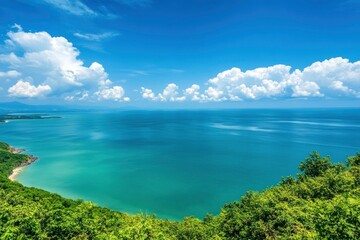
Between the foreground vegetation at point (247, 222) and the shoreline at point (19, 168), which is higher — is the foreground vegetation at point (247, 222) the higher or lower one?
the higher one

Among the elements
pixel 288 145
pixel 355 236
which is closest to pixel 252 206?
pixel 355 236

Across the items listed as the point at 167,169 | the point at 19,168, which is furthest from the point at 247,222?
the point at 19,168

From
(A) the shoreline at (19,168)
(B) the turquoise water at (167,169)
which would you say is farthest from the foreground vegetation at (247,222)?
(A) the shoreline at (19,168)

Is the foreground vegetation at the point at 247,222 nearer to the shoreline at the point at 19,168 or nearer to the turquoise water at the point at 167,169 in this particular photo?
the turquoise water at the point at 167,169

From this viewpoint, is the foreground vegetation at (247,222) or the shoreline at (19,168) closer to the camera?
the foreground vegetation at (247,222)

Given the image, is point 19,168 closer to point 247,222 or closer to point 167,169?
point 167,169

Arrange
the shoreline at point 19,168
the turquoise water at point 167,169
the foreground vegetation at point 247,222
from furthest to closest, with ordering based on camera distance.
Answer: the shoreline at point 19,168
the turquoise water at point 167,169
the foreground vegetation at point 247,222

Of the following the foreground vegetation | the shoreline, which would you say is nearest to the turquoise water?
the shoreline

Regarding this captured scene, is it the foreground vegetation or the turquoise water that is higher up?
the foreground vegetation

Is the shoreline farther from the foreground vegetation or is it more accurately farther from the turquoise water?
the foreground vegetation

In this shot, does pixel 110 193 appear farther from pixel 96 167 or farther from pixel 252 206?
pixel 252 206

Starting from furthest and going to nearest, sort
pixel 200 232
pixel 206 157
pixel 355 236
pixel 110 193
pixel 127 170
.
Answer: pixel 206 157, pixel 127 170, pixel 110 193, pixel 200 232, pixel 355 236
